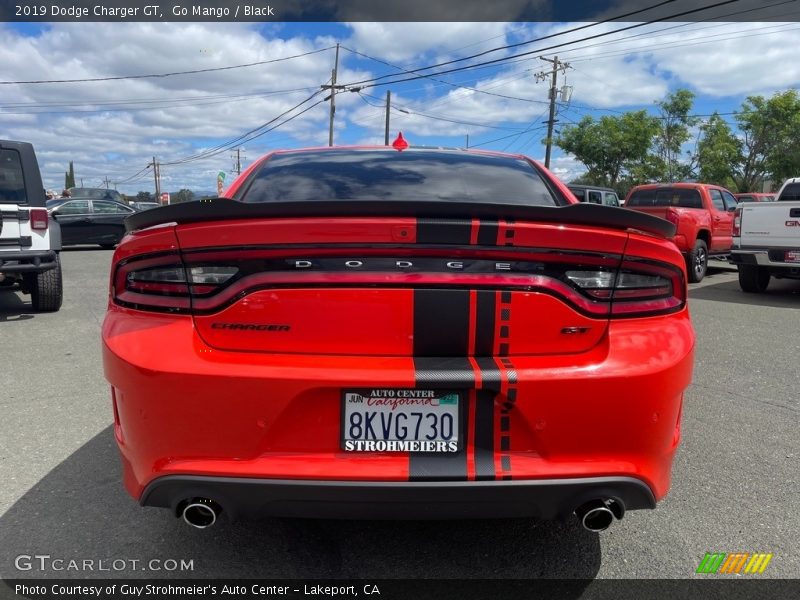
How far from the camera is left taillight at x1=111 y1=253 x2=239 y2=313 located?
1981 mm

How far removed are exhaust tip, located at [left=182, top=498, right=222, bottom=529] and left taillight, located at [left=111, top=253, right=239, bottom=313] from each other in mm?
606

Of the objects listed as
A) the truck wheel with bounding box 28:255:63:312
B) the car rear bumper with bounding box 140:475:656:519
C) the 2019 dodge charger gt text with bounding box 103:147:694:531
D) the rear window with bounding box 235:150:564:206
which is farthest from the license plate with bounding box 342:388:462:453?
the truck wheel with bounding box 28:255:63:312

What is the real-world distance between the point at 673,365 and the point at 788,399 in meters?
3.10

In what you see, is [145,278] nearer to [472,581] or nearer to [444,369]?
[444,369]

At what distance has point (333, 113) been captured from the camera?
3522 centimetres

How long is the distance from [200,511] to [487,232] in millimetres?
1276

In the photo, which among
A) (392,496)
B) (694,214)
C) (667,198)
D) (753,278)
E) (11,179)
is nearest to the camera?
(392,496)

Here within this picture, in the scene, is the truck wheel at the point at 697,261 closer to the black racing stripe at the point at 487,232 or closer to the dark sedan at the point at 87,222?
the black racing stripe at the point at 487,232

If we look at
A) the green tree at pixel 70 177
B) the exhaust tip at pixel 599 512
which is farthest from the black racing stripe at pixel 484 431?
the green tree at pixel 70 177

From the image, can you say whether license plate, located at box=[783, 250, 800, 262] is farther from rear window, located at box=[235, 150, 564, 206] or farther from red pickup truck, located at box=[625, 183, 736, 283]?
rear window, located at box=[235, 150, 564, 206]

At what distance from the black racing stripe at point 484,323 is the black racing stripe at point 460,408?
2.8 inches

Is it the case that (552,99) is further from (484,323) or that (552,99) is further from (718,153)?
(484,323)

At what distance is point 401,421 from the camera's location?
1.92m

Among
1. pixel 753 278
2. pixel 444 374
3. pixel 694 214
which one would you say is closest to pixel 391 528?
pixel 444 374
